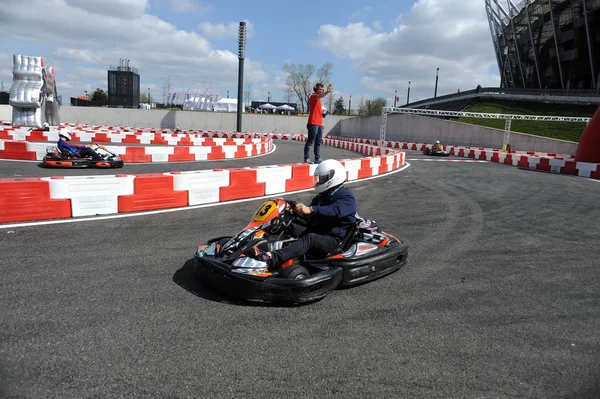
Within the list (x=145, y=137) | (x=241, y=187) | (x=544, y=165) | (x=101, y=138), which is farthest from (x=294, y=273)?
(x=101, y=138)

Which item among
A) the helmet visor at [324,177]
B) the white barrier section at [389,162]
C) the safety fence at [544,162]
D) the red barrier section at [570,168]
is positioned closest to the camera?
the helmet visor at [324,177]

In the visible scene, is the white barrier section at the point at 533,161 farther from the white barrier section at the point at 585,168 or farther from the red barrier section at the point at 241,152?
the red barrier section at the point at 241,152

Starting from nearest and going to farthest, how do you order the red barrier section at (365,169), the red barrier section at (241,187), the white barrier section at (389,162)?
the red barrier section at (241,187), the red barrier section at (365,169), the white barrier section at (389,162)

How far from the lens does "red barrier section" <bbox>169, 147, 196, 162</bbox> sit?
13.6m

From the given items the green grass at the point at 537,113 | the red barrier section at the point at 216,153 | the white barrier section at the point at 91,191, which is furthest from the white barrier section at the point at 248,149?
the green grass at the point at 537,113

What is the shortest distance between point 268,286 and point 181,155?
1147 centimetres

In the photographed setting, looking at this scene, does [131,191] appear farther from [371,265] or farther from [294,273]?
[371,265]

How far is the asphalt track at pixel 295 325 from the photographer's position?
226 centimetres

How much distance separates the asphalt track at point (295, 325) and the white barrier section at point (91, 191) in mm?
612

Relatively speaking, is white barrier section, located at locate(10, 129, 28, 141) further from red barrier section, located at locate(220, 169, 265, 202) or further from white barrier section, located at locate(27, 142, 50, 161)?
red barrier section, located at locate(220, 169, 265, 202)

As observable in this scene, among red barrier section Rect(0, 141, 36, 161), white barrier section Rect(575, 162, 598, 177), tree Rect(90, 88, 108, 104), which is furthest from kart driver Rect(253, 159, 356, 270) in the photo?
tree Rect(90, 88, 108, 104)

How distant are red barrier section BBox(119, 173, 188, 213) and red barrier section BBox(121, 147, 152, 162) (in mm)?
6974

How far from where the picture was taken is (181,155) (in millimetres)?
13781

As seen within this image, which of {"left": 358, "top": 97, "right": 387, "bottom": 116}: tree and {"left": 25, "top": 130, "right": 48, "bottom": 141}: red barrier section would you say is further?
{"left": 358, "top": 97, "right": 387, "bottom": 116}: tree
